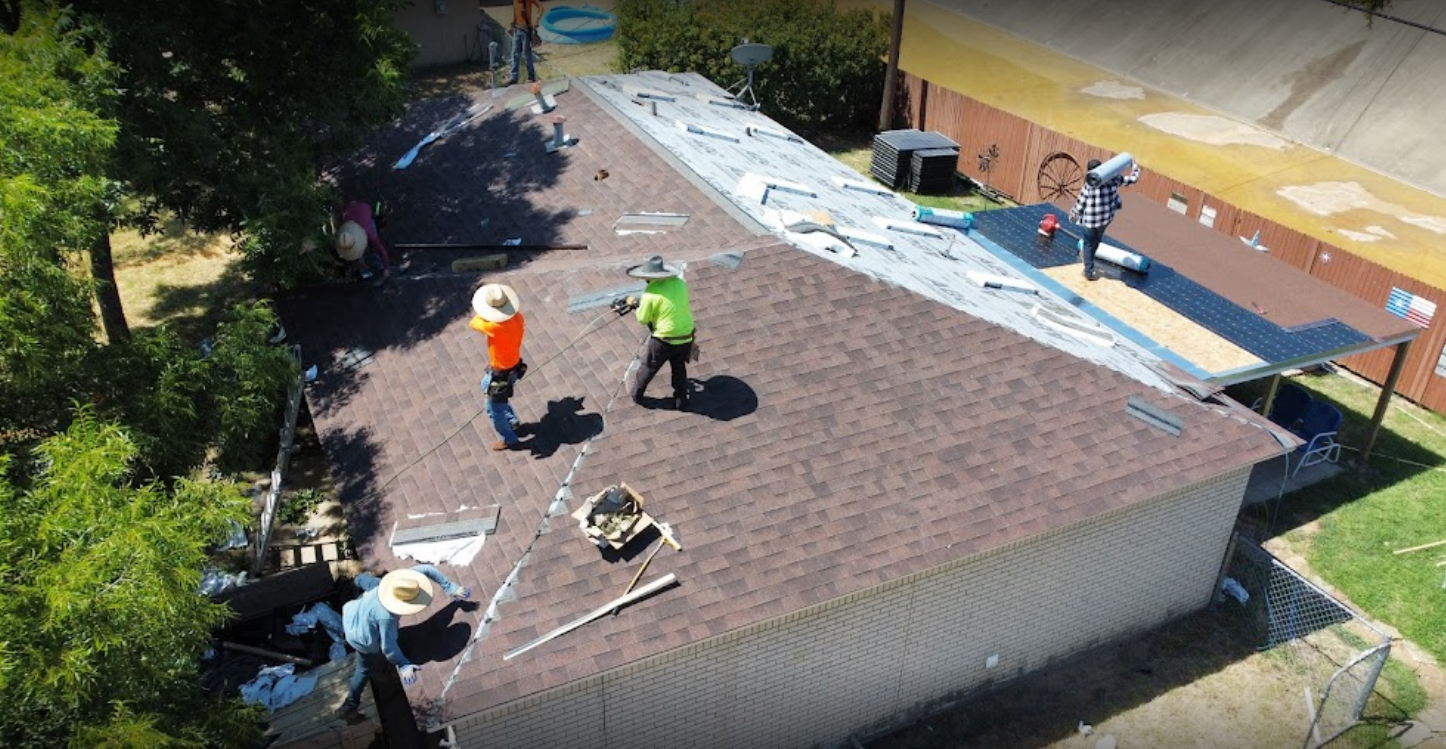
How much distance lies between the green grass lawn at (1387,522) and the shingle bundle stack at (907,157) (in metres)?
10.4

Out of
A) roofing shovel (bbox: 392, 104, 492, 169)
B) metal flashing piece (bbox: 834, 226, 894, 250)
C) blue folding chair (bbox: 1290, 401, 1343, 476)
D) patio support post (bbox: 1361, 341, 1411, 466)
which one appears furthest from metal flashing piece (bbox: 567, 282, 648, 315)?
patio support post (bbox: 1361, 341, 1411, 466)

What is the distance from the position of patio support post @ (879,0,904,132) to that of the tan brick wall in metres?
18.5

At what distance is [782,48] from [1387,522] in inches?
725

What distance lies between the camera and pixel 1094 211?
1672 cm

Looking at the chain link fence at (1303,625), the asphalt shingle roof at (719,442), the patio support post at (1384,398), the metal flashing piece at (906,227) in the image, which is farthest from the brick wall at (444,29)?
the chain link fence at (1303,625)

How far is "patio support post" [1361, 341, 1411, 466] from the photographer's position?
16.9m

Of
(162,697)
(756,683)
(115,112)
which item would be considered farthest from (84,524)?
(115,112)

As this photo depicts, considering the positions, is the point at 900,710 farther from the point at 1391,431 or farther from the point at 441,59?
the point at 441,59

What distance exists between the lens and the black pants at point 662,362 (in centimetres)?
1156

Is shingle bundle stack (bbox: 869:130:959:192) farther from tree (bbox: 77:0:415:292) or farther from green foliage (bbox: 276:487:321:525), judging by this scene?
green foliage (bbox: 276:487:321:525)

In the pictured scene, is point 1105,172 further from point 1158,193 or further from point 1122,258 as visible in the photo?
point 1158,193

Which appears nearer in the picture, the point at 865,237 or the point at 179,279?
the point at 865,237

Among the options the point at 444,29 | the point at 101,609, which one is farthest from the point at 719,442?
the point at 444,29

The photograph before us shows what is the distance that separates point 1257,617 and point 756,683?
290 inches
